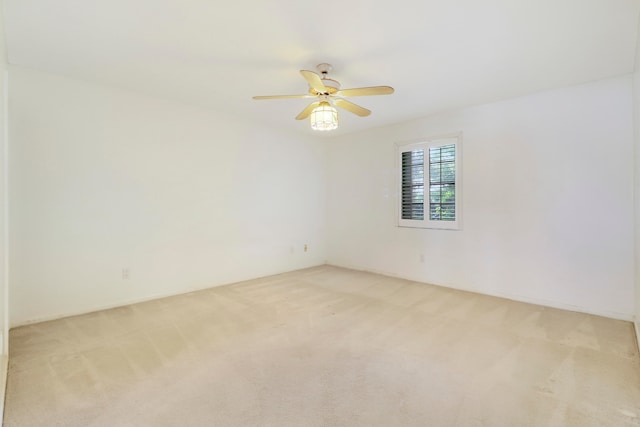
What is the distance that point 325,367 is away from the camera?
6.54 feet

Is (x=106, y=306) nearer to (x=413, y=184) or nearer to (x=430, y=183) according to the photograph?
(x=413, y=184)

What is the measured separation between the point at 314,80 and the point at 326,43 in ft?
1.07

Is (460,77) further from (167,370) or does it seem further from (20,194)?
(20,194)

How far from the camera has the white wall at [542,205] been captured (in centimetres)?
286

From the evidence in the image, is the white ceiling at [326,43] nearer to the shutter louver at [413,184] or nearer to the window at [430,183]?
the window at [430,183]

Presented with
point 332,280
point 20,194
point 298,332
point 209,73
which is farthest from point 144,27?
point 332,280

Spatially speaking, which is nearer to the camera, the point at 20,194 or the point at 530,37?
the point at 530,37

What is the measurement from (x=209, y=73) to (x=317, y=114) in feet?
3.77

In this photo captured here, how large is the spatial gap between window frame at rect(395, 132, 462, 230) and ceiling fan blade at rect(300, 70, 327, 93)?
2248 mm

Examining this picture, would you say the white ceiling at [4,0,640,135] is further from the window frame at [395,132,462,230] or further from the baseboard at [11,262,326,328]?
the baseboard at [11,262,326,328]

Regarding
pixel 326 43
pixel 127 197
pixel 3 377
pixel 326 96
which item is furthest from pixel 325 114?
pixel 3 377

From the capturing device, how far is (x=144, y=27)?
2100mm

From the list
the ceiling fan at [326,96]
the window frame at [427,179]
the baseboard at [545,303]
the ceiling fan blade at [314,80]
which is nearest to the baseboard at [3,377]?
the ceiling fan at [326,96]

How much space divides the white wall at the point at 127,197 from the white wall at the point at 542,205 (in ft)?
7.63
